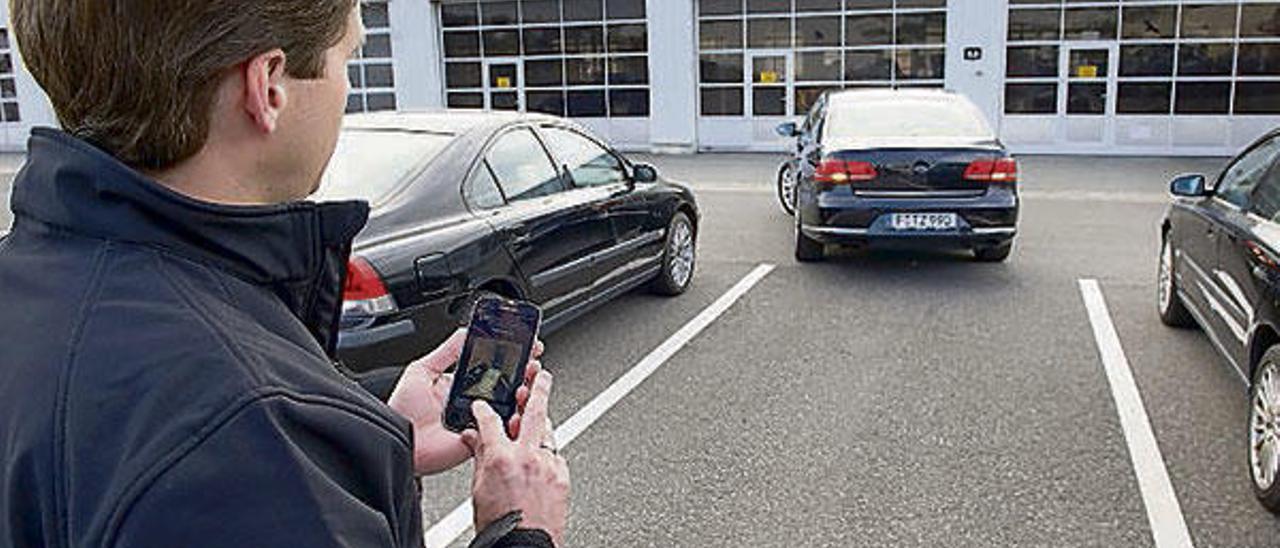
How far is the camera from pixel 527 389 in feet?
5.24

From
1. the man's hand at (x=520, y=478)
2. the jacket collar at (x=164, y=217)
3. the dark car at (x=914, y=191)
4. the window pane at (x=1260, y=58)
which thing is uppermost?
the window pane at (x=1260, y=58)

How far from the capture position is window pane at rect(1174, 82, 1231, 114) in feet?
62.2

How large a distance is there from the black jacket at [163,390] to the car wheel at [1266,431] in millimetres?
3846

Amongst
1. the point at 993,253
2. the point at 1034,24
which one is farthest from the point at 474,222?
the point at 1034,24

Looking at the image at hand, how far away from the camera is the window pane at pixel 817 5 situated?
20453mm

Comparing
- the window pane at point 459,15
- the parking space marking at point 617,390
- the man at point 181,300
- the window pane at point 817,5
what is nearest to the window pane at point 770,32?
the window pane at point 817,5

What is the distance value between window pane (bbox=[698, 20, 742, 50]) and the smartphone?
19965 mm

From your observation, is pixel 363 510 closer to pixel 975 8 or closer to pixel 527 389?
pixel 527 389

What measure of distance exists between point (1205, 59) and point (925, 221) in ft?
45.2

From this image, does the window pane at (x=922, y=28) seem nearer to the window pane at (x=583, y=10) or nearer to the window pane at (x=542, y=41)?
the window pane at (x=583, y=10)

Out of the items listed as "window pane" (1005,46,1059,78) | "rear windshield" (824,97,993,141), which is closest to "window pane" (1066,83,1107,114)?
"window pane" (1005,46,1059,78)

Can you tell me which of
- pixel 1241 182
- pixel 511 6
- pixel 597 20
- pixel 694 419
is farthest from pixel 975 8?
pixel 694 419

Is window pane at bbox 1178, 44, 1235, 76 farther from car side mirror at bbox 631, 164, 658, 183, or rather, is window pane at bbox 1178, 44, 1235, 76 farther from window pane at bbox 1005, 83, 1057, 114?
car side mirror at bbox 631, 164, 658, 183

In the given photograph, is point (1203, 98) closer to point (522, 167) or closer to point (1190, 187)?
point (1190, 187)
